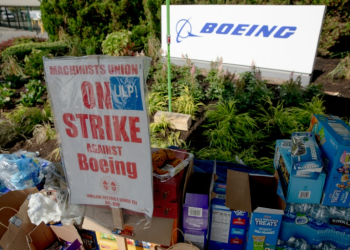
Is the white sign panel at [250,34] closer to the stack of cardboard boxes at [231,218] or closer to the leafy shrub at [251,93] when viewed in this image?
the leafy shrub at [251,93]

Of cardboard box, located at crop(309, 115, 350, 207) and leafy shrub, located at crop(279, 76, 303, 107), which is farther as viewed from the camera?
leafy shrub, located at crop(279, 76, 303, 107)

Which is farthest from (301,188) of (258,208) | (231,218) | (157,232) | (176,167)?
(157,232)

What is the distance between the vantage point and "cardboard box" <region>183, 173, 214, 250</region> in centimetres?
215

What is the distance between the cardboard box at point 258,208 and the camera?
2.10 m

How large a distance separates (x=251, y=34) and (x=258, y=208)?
5.21 metres

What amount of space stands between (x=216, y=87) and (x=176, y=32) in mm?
2700

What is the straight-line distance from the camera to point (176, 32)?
23.4ft

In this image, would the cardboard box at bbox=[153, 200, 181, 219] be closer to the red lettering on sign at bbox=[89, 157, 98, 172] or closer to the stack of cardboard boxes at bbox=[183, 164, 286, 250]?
the stack of cardboard boxes at bbox=[183, 164, 286, 250]

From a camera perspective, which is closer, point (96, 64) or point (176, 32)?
point (96, 64)

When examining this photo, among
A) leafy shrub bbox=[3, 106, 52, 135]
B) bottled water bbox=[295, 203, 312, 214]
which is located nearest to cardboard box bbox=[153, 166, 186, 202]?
bottled water bbox=[295, 203, 312, 214]

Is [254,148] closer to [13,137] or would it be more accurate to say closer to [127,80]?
[127,80]

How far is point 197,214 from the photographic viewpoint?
2.16 meters

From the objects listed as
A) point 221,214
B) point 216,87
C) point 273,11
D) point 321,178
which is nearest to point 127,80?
point 221,214

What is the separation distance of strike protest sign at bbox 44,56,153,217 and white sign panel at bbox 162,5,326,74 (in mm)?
5348
